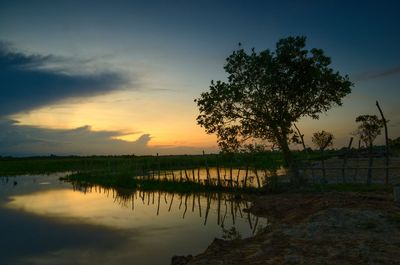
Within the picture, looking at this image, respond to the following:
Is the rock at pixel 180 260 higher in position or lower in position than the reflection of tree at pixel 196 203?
lower

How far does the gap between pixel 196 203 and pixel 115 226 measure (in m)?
7.50

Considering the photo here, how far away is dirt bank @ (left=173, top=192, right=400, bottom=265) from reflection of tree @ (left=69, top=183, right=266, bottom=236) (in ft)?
11.8

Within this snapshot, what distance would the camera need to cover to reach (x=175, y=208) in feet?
78.0

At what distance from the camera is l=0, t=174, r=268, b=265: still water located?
13.7 metres

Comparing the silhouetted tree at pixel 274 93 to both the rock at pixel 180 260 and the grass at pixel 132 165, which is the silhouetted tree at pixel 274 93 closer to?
the grass at pixel 132 165

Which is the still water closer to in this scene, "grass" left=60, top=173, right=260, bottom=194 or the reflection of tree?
the reflection of tree

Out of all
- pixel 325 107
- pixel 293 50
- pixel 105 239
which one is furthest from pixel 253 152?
pixel 105 239

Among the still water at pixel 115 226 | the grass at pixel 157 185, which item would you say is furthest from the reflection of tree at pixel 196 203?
the grass at pixel 157 185

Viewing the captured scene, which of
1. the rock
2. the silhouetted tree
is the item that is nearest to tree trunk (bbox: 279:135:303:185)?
the silhouetted tree

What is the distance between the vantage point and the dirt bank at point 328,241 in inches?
383

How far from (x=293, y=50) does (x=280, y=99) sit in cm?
319

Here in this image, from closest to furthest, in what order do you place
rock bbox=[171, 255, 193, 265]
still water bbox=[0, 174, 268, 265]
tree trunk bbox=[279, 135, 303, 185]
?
1. rock bbox=[171, 255, 193, 265]
2. still water bbox=[0, 174, 268, 265]
3. tree trunk bbox=[279, 135, 303, 185]

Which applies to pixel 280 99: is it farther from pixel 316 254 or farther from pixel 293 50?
pixel 316 254

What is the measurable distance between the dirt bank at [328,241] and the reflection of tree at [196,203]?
11.8ft
